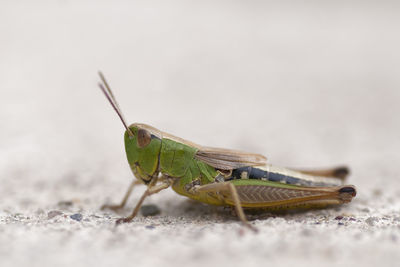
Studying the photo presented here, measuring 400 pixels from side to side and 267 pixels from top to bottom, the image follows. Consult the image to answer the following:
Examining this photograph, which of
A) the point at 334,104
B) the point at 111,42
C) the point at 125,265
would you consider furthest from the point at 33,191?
the point at 111,42

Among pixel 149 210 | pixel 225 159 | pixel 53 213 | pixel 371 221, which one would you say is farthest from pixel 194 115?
Result: pixel 371 221

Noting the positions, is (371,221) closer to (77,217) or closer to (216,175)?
(216,175)

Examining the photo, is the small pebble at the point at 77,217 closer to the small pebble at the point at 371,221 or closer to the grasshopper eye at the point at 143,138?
the grasshopper eye at the point at 143,138

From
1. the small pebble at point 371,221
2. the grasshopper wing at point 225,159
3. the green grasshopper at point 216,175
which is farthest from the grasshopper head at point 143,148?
the small pebble at point 371,221

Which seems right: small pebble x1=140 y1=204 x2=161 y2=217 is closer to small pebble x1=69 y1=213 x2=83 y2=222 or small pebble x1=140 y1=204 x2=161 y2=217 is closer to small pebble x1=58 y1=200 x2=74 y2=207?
small pebble x1=69 y1=213 x2=83 y2=222

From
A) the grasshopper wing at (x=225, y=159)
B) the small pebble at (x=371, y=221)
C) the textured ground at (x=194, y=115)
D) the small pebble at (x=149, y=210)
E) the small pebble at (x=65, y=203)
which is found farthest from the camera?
the small pebble at (x=65, y=203)
